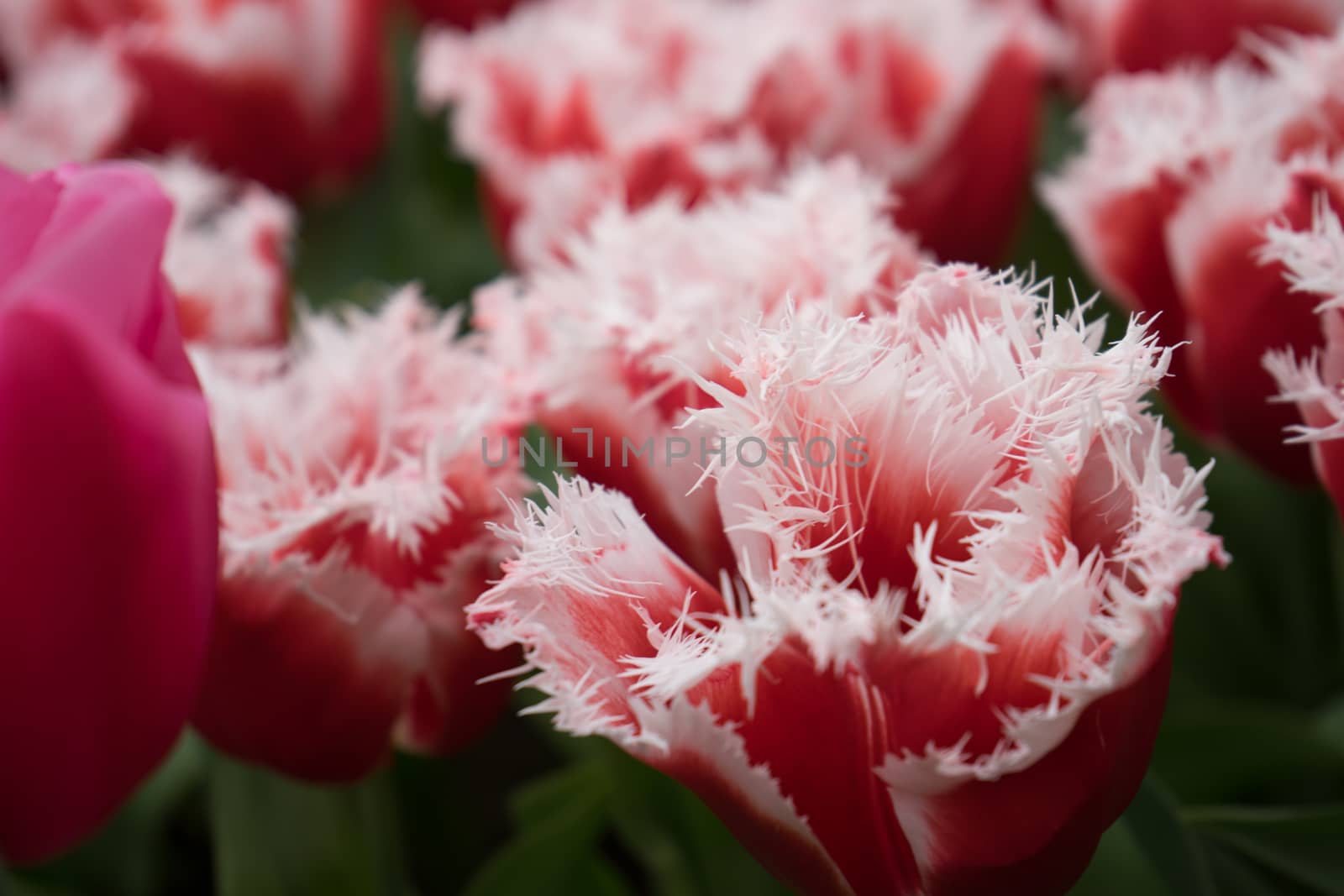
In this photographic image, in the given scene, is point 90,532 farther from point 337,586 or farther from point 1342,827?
point 1342,827

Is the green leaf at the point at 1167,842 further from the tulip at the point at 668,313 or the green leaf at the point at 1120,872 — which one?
the tulip at the point at 668,313

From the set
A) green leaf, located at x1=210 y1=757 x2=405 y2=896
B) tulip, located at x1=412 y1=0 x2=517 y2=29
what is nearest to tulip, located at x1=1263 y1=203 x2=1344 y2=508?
green leaf, located at x1=210 y1=757 x2=405 y2=896

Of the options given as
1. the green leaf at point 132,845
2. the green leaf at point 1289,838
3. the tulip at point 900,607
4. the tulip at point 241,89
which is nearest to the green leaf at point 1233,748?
the green leaf at point 1289,838

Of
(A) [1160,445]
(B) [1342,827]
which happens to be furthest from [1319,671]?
(A) [1160,445]

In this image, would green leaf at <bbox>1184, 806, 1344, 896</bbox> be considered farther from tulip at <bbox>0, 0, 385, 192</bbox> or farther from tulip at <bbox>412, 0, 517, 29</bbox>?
tulip at <bbox>412, 0, 517, 29</bbox>

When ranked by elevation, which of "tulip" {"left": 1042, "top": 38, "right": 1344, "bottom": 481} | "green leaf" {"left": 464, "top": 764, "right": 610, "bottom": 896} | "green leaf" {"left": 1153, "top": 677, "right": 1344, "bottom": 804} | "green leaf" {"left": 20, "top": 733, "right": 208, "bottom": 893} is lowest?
"green leaf" {"left": 20, "top": 733, "right": 208, "bottom": 893}

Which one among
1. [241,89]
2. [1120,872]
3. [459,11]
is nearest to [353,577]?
[1120,872]
